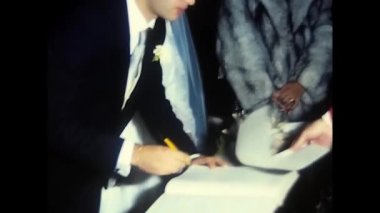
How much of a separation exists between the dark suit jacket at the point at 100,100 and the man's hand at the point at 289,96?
20 centimetres

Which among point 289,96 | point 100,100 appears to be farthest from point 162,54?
point 289,96

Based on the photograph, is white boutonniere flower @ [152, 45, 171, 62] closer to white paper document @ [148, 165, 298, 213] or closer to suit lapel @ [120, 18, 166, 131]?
suit lapel @ [120, 18, 166, 131]

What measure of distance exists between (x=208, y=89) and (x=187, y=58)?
8 centimetres

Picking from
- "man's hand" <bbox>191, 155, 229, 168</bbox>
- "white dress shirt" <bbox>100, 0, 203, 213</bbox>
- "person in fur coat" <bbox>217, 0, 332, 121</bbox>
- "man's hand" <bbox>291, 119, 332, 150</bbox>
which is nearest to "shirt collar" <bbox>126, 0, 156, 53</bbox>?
"white dress shirt" <bbox>100, 0, 203, 213</bbox>

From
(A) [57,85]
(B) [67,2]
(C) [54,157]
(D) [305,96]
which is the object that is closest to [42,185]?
(C) [54,157]

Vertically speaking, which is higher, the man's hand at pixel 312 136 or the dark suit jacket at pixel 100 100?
A: the dark suit jacket at pixel 100 100

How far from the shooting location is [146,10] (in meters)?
1.79

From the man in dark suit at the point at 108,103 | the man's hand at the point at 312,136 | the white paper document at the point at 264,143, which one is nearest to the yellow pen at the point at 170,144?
the man in dark suit at the point at 108,103

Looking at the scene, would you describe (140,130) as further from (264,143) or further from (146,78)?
(264,143)

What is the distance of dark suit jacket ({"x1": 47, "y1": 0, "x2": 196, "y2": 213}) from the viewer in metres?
1.76

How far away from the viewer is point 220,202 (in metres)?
1.73

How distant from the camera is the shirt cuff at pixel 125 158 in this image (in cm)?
176

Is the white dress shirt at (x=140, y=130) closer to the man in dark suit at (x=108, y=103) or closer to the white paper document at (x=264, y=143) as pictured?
the man in dark suit at (x=108, y=103)

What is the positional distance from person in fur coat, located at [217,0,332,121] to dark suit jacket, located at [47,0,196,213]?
0.49ft
